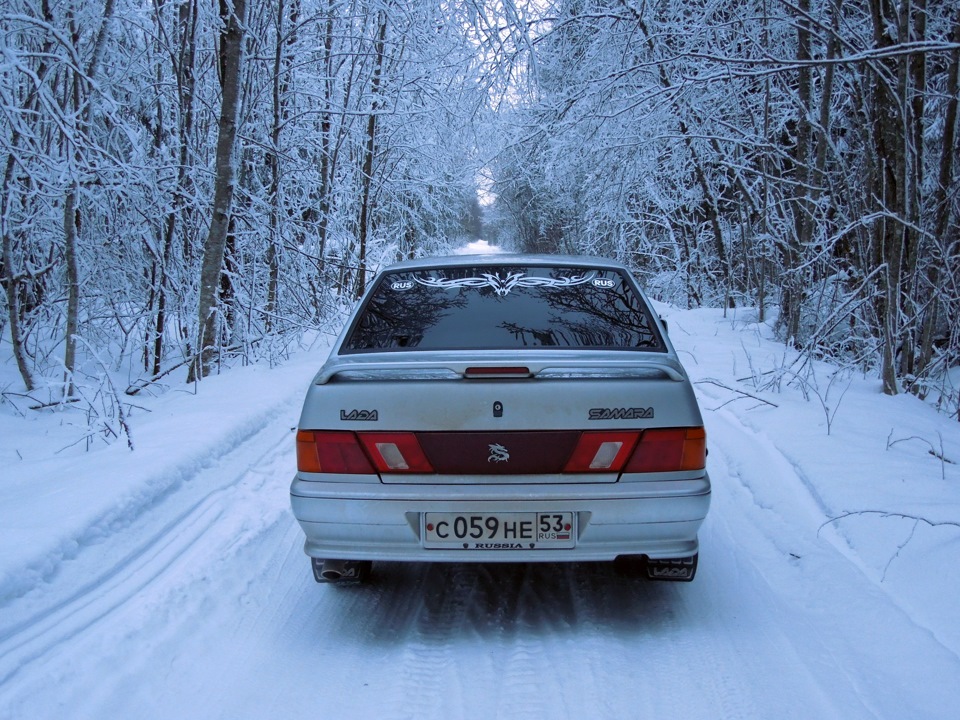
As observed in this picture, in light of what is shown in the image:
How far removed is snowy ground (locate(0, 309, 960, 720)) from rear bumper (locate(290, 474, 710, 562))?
0.39 meters

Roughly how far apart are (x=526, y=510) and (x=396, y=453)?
57 centimetres

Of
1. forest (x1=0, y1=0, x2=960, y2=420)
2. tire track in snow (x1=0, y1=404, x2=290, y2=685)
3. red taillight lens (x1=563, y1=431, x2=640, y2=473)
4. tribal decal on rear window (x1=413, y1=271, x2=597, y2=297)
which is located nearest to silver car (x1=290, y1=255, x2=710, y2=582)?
red taillight lens (x1=563, y1=431, x2=640, y2=473)

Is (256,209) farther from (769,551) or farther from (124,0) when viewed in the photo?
(769,551)

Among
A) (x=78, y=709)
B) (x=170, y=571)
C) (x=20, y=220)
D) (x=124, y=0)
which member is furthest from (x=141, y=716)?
(x=124, y=0)

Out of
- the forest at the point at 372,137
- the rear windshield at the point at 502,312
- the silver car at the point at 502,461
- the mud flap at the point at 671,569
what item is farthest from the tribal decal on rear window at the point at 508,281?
→ the forest at the point at 372,137

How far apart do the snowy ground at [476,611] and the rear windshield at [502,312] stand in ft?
3.97

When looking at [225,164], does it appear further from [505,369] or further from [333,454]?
[505,369]

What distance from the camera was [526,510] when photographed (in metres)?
3.02

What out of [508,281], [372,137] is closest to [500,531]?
[508,281]

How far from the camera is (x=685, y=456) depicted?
122 inches

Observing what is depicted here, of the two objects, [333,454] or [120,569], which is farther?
Answer: [120,569]

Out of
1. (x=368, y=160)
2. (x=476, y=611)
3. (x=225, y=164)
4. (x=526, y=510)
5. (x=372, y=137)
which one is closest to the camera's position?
(x=526, y=510)

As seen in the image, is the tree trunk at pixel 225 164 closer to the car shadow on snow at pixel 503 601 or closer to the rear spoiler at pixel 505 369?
the car shadow on snow at pixel 503 601

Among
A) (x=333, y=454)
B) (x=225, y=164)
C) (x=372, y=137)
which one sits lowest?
(x=333, y=454)
